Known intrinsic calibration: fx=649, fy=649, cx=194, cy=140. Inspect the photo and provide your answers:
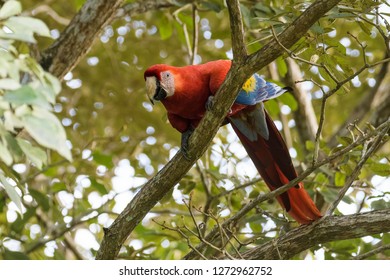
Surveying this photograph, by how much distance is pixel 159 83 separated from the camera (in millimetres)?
2303

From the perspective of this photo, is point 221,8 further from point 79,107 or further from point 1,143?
point 1,143

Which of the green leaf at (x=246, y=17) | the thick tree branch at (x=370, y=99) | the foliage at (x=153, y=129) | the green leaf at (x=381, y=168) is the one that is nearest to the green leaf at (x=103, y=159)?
the foliage at (x=153, y=129)

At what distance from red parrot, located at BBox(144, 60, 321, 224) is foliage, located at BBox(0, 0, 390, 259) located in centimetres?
14

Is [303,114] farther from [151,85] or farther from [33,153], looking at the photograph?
[33,153]

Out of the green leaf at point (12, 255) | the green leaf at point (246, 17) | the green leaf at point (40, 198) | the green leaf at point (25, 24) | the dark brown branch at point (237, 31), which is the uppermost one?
the green leaf at point (246, 17)

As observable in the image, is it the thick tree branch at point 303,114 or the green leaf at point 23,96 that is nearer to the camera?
the green leaf at point 23,96

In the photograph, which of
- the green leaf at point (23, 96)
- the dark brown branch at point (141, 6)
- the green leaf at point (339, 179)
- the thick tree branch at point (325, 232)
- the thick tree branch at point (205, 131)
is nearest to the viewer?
the green leaf at point (23, 96)

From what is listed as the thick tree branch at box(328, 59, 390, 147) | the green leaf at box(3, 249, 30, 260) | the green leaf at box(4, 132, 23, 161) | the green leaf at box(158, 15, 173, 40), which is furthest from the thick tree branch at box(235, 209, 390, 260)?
the thick tree branch at box(328, 59, 390, 147)

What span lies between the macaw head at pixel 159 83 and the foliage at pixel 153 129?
1.18 ft

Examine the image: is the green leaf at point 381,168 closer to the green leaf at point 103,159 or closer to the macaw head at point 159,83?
the macaw head at point 159,83

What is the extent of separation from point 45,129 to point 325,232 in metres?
1.23

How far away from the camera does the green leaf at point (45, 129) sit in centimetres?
101
